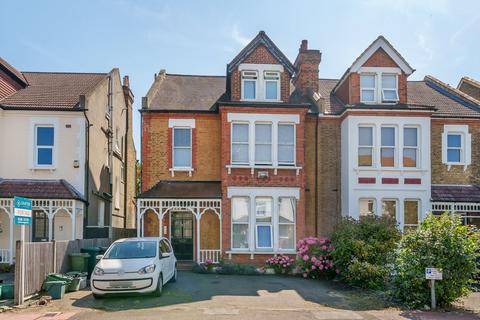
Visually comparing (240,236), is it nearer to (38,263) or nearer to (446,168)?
(38,263)

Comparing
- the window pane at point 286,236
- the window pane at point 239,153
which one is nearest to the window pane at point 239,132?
the window pane at point 239,153

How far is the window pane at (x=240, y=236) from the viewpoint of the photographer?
20.4 meters

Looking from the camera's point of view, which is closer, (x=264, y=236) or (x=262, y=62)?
(x=264, y=236)

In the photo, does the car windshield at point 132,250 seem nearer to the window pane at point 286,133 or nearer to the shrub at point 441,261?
the shrub at point 441,261

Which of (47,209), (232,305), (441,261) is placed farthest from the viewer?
(47,209)

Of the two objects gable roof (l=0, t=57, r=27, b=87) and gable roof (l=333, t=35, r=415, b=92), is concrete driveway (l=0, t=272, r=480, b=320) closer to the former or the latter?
gable roof (l=333, t=35, r=415, b=92)

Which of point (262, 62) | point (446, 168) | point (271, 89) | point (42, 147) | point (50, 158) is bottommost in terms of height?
point (446, 168)

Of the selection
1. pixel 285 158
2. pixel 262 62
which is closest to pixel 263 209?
pixel 285 158

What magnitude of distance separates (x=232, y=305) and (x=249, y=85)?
11.5 meters

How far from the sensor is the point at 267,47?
21.4 m

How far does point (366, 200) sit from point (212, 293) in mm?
9742

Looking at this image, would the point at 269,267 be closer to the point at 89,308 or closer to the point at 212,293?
the point at 212,293

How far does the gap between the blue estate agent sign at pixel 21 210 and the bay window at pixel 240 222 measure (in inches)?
366

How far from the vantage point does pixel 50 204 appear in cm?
1912
